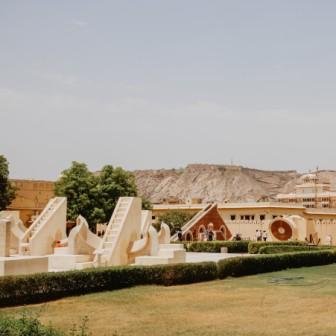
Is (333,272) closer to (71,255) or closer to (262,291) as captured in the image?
(262,291)

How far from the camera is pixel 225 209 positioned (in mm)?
64125

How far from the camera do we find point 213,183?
14450 centimetres

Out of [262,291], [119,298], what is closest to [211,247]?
[262,291]

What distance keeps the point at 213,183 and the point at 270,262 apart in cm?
12013

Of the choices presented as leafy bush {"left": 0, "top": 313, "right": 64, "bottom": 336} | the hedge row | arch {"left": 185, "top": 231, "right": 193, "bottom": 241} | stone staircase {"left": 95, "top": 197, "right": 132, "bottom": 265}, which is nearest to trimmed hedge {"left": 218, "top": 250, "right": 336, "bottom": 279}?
the hedge row

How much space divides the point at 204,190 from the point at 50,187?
86600mm

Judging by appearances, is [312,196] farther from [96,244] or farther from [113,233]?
[113,233]

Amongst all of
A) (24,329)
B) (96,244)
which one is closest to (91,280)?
(96,244)

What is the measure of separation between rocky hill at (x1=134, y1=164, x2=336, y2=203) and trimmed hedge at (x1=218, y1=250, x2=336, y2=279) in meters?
108

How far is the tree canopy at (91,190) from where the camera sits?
4466 cm

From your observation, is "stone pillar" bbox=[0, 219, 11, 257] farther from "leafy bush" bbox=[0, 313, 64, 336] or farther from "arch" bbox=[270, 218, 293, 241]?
"arch" bbox=[270, 218, 293, 241]

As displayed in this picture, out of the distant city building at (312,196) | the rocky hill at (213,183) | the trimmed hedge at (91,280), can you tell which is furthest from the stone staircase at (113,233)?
the rocky hill at (213,183)

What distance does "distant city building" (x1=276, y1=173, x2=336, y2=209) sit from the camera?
82812 millimetres

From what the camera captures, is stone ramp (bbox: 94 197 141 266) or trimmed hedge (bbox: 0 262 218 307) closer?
Answer: trimmed hedge (bbox: 0 262 218 307)
